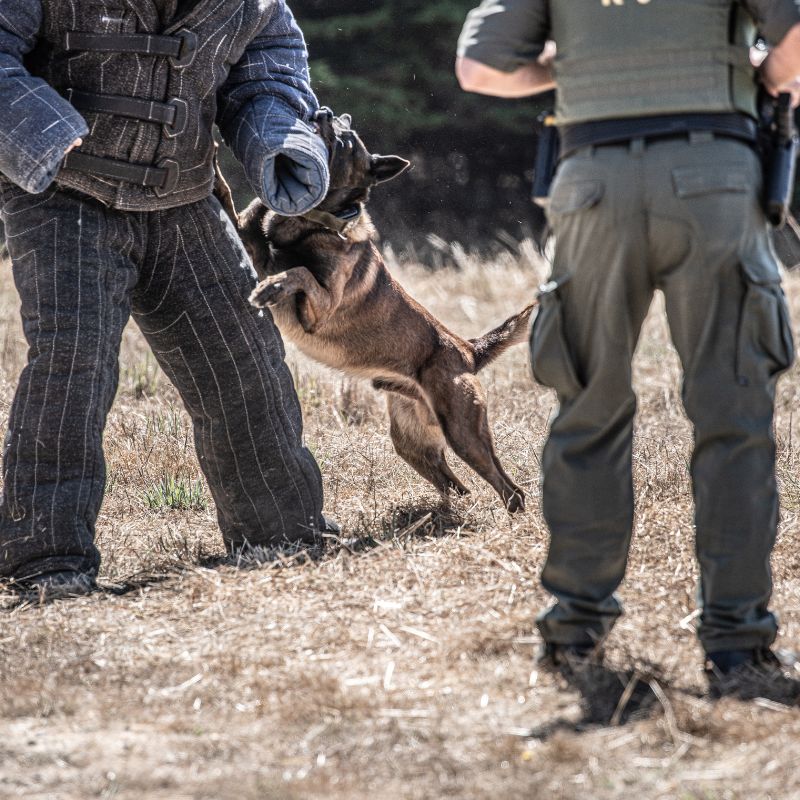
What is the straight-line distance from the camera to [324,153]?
4.38 metres

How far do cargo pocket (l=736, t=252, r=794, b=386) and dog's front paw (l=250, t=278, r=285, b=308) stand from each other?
2189 millimetres

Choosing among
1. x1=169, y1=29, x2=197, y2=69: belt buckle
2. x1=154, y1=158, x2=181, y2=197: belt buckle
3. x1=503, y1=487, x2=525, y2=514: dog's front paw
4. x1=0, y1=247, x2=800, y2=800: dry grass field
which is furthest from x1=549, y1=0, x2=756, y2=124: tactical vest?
x1=503, y1=487, x2=525, y2=514: dog's front paw

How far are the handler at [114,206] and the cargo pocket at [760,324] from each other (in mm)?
1884

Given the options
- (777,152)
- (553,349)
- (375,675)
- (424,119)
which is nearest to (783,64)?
(777,152)

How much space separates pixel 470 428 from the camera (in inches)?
224

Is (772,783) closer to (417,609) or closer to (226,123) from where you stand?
(417,609)

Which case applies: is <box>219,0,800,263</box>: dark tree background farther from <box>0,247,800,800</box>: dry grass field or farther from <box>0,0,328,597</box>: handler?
<box>0,247,800,800</box>: dry grass field

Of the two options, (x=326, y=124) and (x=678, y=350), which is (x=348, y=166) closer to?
(x=326, y=124)

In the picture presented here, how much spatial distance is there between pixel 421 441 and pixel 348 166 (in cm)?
145

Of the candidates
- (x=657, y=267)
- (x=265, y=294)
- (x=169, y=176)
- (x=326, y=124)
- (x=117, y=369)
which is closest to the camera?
(x=657, y=267)

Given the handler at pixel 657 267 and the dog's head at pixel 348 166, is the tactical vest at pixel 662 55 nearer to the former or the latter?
the handler at pixel 657 267

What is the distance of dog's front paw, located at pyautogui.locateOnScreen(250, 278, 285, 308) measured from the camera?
15.0 ft

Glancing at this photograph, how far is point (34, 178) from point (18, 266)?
502 millimetres

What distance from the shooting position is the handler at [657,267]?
2.87 metres
